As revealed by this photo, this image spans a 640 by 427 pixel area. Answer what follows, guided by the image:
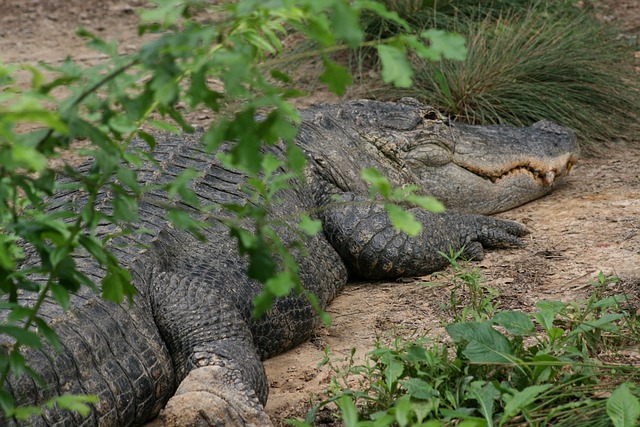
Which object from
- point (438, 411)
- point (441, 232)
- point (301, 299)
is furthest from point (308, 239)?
point (438, 411)

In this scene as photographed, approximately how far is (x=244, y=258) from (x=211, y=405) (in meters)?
0.89

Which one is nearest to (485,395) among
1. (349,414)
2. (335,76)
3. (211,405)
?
(349,414)

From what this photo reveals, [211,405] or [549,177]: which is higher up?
[549,177]

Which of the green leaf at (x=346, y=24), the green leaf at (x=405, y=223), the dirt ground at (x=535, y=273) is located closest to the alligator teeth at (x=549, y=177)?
the dirt ground at (x=535, y=273)

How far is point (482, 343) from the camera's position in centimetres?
279

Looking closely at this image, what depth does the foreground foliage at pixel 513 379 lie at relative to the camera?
2.51 metres

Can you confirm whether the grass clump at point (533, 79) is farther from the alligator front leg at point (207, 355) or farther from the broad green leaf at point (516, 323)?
the broad green leaf at point (516, 323)

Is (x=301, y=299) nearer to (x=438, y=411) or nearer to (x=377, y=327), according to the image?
(x=377, y=327)

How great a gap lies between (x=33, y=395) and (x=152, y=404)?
0.57 metres

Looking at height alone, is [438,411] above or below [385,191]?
below

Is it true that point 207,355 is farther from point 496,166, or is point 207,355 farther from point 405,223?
point 496,166

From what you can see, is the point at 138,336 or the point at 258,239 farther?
the point at 138,336

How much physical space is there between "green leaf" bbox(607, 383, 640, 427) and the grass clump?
389 centimetres

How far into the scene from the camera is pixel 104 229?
3.56 meters
